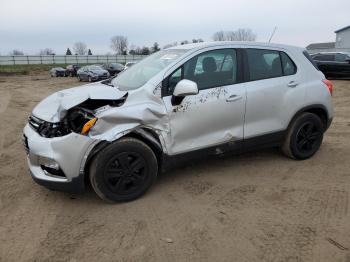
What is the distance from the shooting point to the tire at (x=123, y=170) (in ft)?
12.4

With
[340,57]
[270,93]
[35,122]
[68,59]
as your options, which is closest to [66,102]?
[35,122]

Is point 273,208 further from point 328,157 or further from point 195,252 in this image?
point 328,157

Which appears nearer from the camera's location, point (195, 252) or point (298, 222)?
point (195, 252)

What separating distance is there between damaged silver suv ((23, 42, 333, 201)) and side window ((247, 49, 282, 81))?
0.01 meters

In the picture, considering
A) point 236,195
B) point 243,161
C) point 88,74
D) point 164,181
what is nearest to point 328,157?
point 243,161

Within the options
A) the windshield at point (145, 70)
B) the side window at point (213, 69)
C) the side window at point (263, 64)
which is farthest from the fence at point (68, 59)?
the side window at point (213, 69)

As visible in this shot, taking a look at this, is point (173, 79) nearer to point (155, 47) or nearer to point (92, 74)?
point (92, 74)

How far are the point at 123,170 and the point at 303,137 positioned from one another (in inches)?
111

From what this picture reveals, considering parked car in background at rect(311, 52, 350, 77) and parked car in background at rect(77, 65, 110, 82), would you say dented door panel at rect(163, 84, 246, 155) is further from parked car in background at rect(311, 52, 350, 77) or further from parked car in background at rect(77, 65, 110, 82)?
parked car in background at rect(77, 65, 110, 82)

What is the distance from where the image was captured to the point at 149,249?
317 centimetres

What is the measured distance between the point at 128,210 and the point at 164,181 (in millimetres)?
866

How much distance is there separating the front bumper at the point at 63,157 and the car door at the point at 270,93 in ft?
6.97

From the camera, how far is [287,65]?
16.3ft

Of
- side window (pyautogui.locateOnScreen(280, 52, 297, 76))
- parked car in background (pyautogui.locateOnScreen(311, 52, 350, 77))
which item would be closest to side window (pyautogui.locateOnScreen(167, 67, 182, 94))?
side window (pyautogui.locateOnScreen(280, 52, 297, 76))
